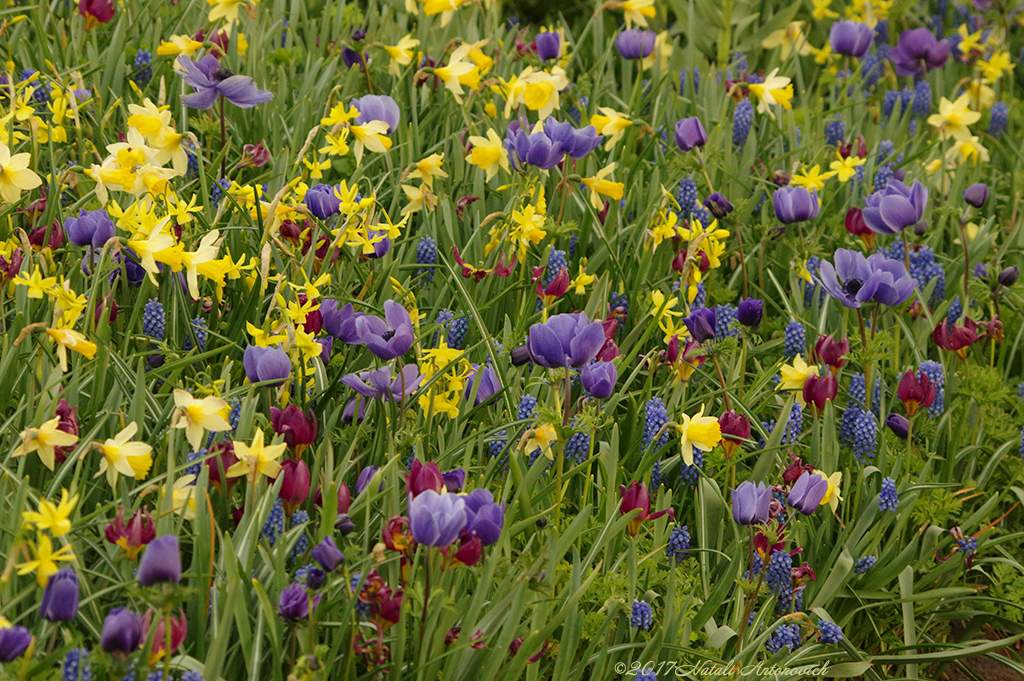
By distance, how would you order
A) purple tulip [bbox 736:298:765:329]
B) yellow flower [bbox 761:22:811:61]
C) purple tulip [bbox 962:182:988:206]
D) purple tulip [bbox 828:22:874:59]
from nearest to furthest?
1. purple tulip [bbox 736:298:765:329]
2. purple tulip [bbox 962:182:988:206]
3. purple tulip [bbox 828:22:874:59]
4. yellow flower [bbox 761:22:811:61]

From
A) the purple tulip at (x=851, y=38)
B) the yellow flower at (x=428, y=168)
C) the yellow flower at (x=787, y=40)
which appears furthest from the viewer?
the yellow flower at (x=787, y=40)

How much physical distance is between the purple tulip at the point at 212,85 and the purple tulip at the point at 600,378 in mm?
1073

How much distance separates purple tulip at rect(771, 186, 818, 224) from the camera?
2.46 m

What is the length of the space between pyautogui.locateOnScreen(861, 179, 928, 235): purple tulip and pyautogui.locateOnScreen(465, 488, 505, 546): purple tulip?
4.88 ft

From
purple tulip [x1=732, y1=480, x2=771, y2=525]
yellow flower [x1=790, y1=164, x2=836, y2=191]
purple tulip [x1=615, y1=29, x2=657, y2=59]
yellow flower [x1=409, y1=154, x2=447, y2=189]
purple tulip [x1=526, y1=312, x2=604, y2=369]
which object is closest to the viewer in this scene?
purple tulip [x1=526, y1=312, x2=604, y2=369]

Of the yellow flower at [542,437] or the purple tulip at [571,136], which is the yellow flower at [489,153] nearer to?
the purple tulip at [571,136]

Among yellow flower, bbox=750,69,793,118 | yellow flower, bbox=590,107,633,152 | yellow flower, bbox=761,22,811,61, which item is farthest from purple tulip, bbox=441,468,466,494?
yellow flower, bbox=761,22,811,61

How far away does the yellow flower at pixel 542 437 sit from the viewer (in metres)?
1.75

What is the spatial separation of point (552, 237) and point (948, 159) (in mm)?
1791

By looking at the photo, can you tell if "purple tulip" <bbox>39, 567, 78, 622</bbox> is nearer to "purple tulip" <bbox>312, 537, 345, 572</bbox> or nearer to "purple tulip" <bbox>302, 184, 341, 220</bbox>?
"purple tulip" <bbox>312, 537, 345, 572</bbox>

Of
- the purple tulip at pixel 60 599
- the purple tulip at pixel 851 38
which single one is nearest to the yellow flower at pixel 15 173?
the purple tulip at pixel 60 599

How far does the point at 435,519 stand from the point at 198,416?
49cm

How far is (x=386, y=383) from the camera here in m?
1.74

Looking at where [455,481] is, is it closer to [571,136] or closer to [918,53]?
[571,136]
